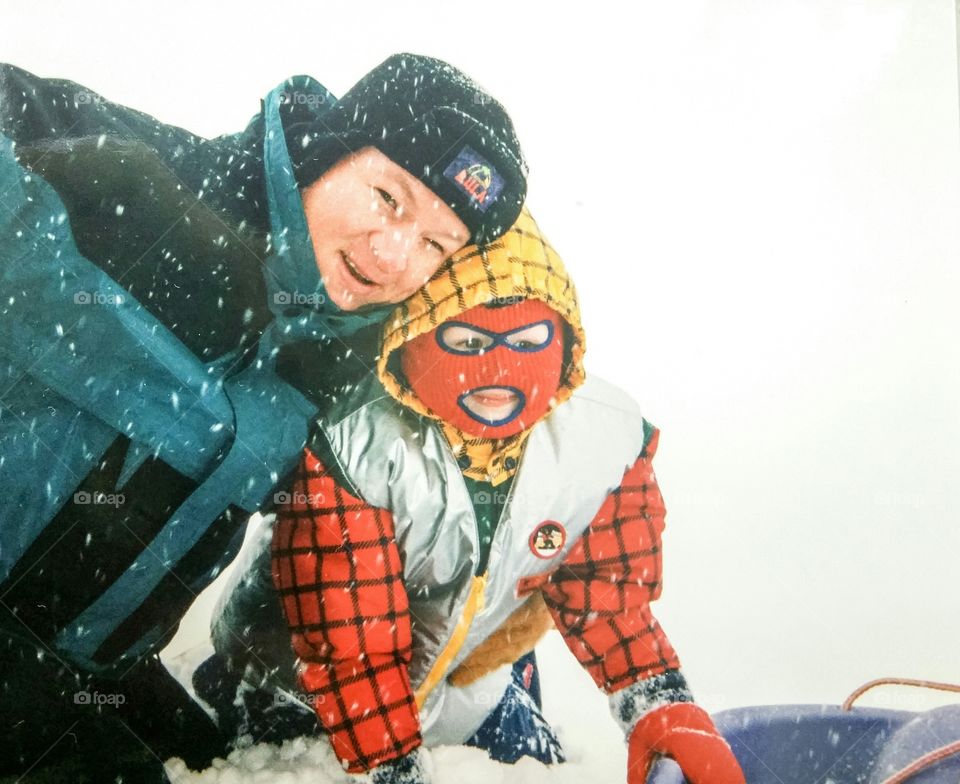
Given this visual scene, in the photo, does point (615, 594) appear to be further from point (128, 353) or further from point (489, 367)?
point (128, 353)

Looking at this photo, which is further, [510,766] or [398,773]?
[510,766]

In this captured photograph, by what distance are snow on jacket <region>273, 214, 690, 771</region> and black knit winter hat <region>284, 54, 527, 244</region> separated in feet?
0.18

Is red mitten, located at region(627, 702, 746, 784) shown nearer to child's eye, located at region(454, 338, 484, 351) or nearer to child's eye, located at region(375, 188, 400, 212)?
child's eye, located at region(454, 338, 484, 351)

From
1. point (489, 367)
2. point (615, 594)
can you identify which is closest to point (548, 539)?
point (615, 594)

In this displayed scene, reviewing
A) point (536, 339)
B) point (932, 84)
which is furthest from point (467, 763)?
point (932, 84)

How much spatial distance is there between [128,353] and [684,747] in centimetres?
93

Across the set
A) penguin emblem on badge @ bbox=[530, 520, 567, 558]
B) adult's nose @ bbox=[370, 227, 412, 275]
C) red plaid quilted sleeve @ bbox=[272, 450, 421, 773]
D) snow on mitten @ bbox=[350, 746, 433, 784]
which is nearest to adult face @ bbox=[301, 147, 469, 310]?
adult's nose @ bbox=[370, 227, 412, 275]

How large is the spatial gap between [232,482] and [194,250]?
1.02 feet

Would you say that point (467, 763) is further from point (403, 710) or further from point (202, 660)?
point (202, 660)

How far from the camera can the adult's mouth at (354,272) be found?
93cm

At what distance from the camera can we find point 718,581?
1.09 meters

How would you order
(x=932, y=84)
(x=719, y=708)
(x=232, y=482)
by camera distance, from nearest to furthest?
(x=232, y=482) < (x=719, y=708) < (x=932, y=84)

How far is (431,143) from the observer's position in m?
0.91

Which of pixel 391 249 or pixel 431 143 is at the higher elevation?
pixel 431 143
